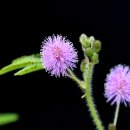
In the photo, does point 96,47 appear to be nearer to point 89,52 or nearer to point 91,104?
point 89,52

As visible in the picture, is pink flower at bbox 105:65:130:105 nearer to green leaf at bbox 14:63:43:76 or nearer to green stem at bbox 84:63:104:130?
green stem at bbox 84:63:104:130

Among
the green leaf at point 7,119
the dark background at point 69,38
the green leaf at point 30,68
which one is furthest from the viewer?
the dark background at point 69,38

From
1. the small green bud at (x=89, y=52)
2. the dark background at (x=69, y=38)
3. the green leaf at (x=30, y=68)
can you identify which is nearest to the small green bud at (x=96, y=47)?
the small green bud at (x=89, y=52)

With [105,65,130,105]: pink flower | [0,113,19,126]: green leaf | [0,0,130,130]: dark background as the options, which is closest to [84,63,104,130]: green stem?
[105,65,130,105]: pink flower

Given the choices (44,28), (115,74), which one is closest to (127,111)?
(44,28)

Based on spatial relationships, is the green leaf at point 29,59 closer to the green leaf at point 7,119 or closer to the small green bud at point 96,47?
the small green bud at point 96,47

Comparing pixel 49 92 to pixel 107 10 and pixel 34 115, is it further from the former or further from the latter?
pixel 107 10
